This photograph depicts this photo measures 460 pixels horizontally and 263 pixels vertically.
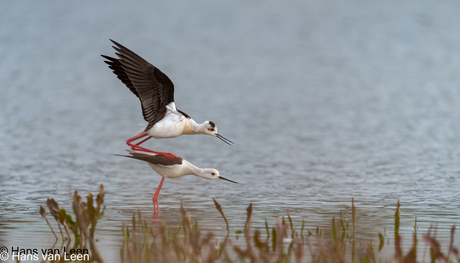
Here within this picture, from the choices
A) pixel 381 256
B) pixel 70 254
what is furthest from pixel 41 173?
pixel 381 256

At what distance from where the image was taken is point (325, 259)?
4516mm

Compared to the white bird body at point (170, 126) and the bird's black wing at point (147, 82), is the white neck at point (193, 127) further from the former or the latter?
the bird's black wing at point (147, 82)

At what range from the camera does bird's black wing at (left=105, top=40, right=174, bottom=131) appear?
297 inches

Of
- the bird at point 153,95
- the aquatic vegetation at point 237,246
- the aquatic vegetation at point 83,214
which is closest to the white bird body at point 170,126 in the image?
the bird at point 153,95

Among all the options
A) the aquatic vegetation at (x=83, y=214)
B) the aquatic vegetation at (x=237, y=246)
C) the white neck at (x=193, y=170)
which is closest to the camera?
the aquatic vegetation at (x=237, y=246)

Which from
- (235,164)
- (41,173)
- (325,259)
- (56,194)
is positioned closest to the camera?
(325,259)

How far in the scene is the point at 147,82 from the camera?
301 inches

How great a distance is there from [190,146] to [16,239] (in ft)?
27.9

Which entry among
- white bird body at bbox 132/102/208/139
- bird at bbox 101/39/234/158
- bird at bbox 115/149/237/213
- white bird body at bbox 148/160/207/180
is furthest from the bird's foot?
white bird body at bbox 132/102/208/139

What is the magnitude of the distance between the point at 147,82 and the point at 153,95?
0.17 m

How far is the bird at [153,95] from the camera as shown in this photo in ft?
24.8

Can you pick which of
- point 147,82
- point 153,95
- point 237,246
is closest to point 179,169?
point 153,95

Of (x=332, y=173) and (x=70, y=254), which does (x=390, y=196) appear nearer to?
(x=332, y=173)

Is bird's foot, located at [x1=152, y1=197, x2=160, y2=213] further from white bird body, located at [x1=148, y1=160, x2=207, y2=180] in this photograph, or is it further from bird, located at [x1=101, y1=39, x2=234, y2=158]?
bird, located at [x1=101, y1=39, x2=234, y2=158]
